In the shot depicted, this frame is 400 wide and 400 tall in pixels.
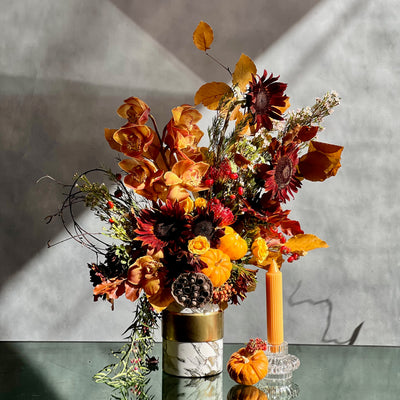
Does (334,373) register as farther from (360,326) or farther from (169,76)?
(169,76)

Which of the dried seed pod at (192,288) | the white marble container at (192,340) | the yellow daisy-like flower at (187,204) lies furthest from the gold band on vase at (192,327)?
the yellow daisy-like flower at (187,204)

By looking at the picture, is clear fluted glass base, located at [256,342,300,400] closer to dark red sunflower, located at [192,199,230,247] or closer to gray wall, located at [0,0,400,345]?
dark red sunflower, located at [192,199,230,247]

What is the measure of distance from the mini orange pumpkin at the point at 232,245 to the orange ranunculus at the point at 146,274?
4.9 inches

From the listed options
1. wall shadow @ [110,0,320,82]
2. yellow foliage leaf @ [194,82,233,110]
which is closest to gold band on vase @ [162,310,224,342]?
yellow foliage leaf @ [194,82,233,110]

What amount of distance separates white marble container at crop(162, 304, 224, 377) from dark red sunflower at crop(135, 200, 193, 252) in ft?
0.53

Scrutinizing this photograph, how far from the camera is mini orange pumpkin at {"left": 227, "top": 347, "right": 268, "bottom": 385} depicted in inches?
42.8

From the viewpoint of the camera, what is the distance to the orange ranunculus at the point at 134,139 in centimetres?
104

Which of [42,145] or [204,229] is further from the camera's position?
[42,145]

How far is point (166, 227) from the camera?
101 cm

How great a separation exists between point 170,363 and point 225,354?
0.35 metres

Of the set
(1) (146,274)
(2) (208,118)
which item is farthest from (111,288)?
(2) (208,118)

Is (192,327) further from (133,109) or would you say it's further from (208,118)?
(208,118)

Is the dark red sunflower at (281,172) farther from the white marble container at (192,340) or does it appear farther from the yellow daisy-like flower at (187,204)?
the white marble container at (192,340)

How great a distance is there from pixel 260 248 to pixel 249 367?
0.24m
